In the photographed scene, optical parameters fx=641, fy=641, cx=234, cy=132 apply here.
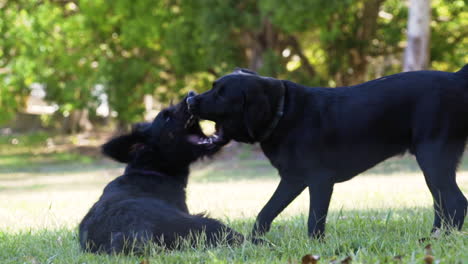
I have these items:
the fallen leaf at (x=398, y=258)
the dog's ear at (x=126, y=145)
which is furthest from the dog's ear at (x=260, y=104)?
the fallen leaf at (x=398, y=258)

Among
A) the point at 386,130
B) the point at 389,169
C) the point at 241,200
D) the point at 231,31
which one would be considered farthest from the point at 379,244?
the point at 231,31

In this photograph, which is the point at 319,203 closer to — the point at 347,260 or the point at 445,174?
the point at 445,174

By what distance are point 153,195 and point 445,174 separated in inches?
96.3

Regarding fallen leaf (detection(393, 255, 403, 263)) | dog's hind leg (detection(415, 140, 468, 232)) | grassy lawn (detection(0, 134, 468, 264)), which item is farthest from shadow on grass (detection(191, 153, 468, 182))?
fallen leaf (detection(393, 255, 403, 263))

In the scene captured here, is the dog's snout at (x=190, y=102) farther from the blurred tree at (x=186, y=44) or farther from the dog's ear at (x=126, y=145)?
the blurred tree at (x=186, y=44)

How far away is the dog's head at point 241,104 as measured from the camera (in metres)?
5.27

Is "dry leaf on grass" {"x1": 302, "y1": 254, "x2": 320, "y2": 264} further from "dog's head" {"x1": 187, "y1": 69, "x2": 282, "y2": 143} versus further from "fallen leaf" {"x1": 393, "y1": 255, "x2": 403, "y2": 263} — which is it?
"dog's head" {"x1": 187, "y1": 69, "x2": 282, "y2": 143}

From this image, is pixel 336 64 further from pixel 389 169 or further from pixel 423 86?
pixel 423 86

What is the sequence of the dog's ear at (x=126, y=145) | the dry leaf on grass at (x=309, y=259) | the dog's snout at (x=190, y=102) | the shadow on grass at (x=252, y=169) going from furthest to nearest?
the shadow on grass at (x=252, y=169), the dog's ear at (x=126, y=145), the dog's snout at (x=190, y=102), the dry leaf on grass at (x=309, y=259)

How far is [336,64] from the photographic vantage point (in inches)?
896

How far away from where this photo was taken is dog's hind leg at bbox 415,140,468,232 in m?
5.15

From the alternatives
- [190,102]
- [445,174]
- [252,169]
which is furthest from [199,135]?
[252,169]

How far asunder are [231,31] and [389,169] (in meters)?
9.01

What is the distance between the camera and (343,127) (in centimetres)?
532
